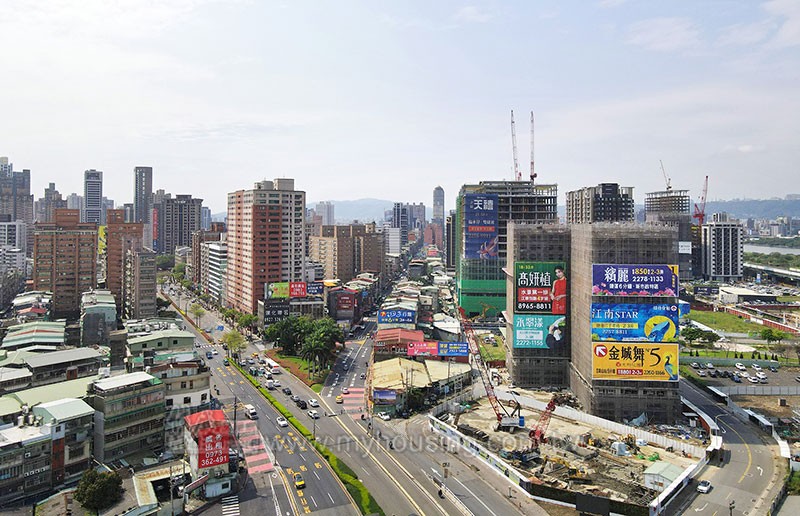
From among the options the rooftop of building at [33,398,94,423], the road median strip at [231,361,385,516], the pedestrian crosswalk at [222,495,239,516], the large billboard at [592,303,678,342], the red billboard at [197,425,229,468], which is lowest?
the pedestrian crosswalk at [222,495,239,516]

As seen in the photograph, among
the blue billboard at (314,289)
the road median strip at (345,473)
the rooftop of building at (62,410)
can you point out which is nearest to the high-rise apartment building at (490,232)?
the blue billboard at (314,289)

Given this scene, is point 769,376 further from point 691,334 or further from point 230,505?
point 230,505

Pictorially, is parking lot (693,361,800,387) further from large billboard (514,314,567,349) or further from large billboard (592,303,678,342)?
large billboard (592,303,678,342)

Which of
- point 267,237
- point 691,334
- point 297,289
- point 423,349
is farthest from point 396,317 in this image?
point 691,334

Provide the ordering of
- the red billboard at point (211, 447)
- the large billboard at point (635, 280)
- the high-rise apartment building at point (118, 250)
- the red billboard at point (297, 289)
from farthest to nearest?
the high-rise apartment building at point (118, 250) < the red billboard at point (297, 289) < the large billboard at point (635, 280) < the red billboard at point (211, 447)

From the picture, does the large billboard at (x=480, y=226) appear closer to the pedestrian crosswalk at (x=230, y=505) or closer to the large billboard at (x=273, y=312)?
the large billboard at (x=273, y=312)

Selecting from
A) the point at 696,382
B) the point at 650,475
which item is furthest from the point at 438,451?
the point at 696,382

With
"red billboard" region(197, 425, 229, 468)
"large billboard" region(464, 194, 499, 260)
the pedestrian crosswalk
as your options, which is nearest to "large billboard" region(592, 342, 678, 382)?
the pedestrian crosswalk
